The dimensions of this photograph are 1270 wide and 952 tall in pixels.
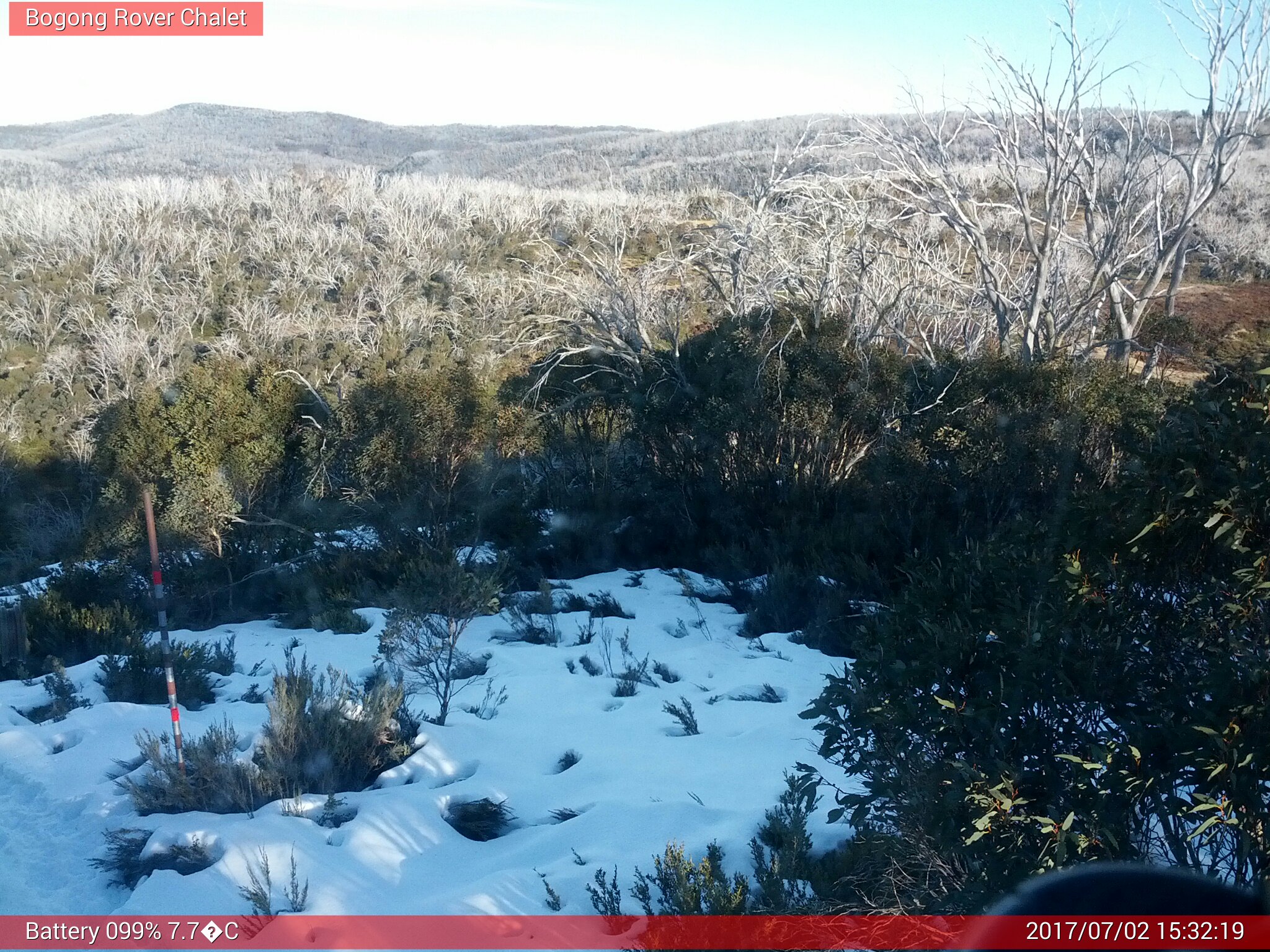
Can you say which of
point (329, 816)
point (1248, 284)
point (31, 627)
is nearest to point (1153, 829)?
point (329, 816)

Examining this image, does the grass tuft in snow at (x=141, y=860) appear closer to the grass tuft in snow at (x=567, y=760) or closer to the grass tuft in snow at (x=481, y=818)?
the grass tuft in snow at (x=481, y=818)

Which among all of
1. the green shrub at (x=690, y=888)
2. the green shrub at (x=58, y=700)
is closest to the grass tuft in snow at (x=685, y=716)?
the green shrub at (x=690, y=888)

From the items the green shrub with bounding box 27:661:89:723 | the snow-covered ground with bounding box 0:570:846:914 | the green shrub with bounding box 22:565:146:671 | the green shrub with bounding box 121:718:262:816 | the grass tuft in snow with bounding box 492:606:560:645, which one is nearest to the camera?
the snow-covered ground with bounding box 0:570:846:914

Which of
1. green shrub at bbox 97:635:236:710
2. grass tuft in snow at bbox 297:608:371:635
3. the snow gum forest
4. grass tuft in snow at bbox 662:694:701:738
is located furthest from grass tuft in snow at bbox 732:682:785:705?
green shrub at bbox 97:635:236:710

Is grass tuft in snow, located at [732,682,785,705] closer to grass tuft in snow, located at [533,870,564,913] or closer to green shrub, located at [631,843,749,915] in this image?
green shrub, located at [631,843,749,915]

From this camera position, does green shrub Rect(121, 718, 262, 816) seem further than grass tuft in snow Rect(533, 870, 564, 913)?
Yes
